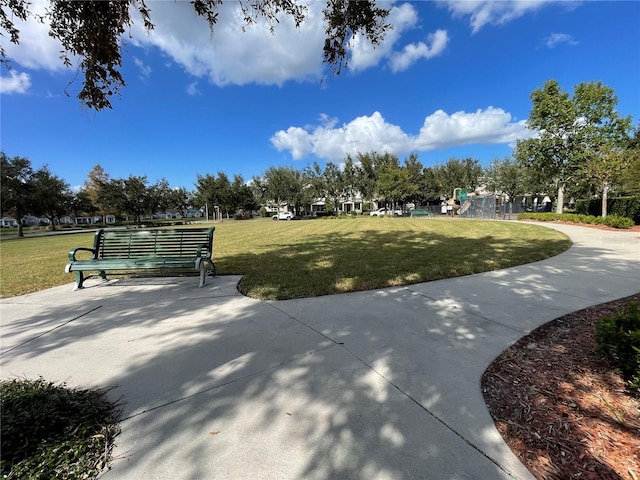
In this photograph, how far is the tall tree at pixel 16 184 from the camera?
1027 inches

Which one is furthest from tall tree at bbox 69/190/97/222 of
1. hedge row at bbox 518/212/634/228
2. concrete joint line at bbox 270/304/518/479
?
hedge row at bbox 518/212/634/228

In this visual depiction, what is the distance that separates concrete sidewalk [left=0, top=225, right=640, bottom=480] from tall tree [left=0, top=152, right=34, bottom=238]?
31.2 metres

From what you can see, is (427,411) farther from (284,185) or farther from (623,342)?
(284,185)

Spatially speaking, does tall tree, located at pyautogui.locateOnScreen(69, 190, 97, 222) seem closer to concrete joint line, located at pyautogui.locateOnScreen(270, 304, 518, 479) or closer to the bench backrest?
the bench backrest

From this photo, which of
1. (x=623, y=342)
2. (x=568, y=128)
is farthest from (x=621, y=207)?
(x=623, y=342)

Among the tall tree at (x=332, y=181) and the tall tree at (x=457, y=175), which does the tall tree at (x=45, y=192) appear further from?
the tall tree at (x=457, y=175)

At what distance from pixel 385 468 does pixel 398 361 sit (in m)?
1.21

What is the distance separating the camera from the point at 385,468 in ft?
5.52

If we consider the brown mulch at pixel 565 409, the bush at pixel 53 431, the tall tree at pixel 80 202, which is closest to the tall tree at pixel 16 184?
the tall tree at pixel 80 202

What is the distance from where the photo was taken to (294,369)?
2.71 meters

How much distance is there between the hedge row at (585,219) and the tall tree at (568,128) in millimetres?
4162

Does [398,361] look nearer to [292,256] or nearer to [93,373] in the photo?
[93,373]

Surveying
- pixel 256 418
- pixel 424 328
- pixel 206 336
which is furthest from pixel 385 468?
pixel 206 336

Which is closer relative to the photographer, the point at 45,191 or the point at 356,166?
the point at 45,191
